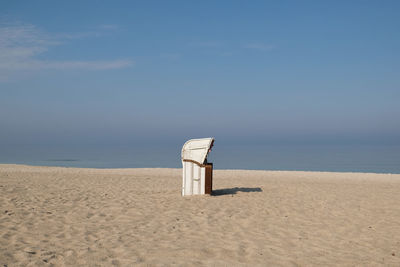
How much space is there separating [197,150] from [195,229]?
4.44 meters

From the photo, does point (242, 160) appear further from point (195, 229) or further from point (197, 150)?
point (195, 229)

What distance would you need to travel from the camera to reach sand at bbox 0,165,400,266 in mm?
5220

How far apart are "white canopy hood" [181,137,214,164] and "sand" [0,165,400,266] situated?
1272 millimetres

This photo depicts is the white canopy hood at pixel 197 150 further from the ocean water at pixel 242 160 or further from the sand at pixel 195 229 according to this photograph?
the ocean water at pixel 242 160

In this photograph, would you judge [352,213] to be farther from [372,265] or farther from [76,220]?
[76,220]

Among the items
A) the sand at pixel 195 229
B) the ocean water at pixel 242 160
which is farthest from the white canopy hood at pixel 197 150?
the ocean water at pixel 242 160

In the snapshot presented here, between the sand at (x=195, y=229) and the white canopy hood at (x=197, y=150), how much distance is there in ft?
4.17

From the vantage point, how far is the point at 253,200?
1055 cm

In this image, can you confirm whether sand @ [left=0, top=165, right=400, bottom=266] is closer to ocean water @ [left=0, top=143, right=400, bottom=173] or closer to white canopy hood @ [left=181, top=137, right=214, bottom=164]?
white canopy hood @ [left=181, top=137, right=214, bottom=164]

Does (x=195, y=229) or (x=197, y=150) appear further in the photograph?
(x=197, y=150)

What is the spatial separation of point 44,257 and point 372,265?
4847 millimetres

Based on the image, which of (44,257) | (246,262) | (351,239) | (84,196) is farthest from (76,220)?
(351,239)

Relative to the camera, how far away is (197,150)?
1117 centimetres

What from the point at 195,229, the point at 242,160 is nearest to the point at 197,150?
the point at 195,229
